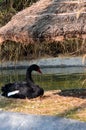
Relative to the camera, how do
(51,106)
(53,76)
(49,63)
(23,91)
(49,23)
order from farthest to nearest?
(49,63) → (53,76) → (23,91) → (49,23) → (51,106)

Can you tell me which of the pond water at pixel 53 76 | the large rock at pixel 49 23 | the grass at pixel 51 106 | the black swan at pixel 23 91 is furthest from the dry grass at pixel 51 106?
the pond water at pixel 53 76

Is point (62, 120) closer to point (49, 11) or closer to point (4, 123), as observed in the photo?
point (4, 123)

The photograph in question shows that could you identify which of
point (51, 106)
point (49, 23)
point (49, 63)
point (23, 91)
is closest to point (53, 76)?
point (49, 63)

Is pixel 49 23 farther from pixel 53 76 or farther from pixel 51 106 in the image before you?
pixel 53 76

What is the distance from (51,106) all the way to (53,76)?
10.1 m

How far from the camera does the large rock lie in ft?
30.6

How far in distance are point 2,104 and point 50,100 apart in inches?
34.8

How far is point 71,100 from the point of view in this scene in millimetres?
9539

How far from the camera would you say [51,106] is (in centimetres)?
891

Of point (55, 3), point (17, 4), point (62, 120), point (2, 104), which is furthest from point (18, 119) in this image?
point (17, 4)

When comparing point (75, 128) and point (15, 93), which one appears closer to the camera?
point (75, 128)

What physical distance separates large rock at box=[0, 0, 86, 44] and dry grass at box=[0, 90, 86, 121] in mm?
1099

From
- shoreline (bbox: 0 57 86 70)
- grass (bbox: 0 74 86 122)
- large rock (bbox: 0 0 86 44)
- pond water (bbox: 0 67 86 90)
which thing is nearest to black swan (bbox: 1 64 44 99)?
grass (bbox: 0 74 86 122)

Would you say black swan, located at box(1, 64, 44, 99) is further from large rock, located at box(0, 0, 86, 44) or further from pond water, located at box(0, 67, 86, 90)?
pond water, located at box(0, 67, 86, 90)
